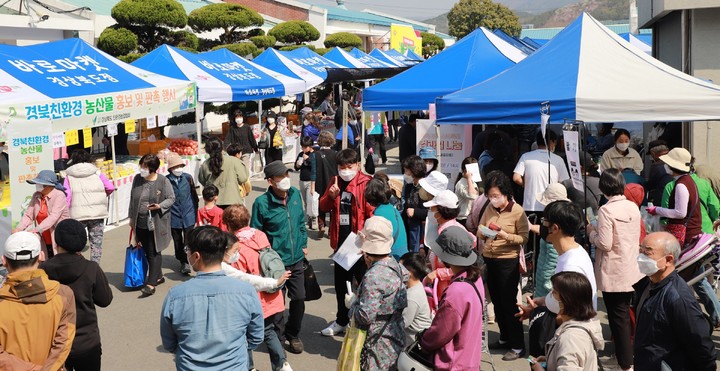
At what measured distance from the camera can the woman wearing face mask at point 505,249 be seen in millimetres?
6477

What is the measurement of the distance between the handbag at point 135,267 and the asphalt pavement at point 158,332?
156mm

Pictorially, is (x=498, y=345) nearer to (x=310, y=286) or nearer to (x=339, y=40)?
(x=310, y=286)

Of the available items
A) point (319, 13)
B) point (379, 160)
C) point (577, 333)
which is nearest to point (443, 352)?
point (577, 333)

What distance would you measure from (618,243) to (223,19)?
924 inches

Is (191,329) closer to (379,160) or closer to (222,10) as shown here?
(379,160)

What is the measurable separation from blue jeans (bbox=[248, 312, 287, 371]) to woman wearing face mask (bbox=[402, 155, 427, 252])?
2006 millimetres

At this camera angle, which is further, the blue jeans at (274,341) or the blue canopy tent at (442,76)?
the blue canopy tent at (442,76)

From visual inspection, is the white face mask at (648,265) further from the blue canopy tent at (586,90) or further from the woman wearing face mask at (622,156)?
the woman wearing face mask at (622,156)

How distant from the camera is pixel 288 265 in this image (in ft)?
22.4

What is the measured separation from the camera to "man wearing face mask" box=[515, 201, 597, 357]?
4869 millimetres

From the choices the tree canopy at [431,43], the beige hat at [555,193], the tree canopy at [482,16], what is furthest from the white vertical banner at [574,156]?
the tree canopy at [482,16]

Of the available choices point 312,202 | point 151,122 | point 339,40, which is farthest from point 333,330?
→ point 339,40

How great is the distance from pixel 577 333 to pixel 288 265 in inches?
136

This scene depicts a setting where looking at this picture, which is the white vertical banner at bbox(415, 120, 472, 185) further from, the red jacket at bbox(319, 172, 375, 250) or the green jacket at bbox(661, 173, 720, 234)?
the green jacket at bbox(661, 173, 720, 234)
